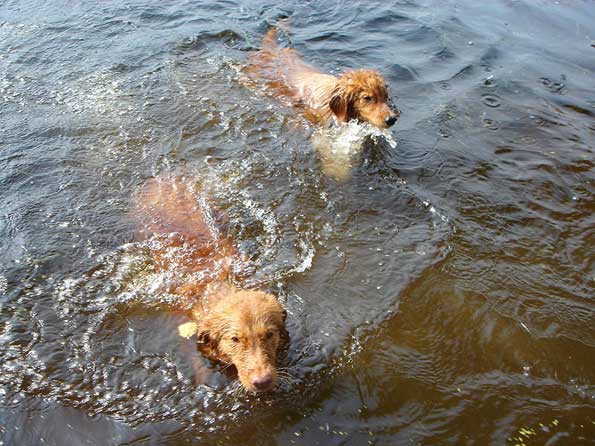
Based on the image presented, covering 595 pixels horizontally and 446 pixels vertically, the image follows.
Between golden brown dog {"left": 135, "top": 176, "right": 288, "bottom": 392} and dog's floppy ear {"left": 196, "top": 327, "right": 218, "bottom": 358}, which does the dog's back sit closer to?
golden brown dog {"left": 135, "top": 176, "right": 288, "bottom": 392}

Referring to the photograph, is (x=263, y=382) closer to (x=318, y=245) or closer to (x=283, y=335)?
(x=283, y=335)

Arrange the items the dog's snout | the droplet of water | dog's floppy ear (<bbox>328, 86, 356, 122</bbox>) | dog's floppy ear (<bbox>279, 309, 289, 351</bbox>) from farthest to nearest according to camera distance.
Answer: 1. the droplet of water
2. dog's floppy ear (<bbox>328, 86, 356, 122</bbox>)
3. dog's floppy ear (<bbox>279, 309, 289, 351</bbox>)
4. the dog's snout

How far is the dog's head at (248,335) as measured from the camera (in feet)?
Result: 13.5

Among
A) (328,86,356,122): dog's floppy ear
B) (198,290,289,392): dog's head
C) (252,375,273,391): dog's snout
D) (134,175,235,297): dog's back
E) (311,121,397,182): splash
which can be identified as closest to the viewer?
(252,375,273,391): dog's snout

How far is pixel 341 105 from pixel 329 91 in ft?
1.43

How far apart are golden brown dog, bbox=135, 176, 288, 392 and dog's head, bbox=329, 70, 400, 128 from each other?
9.12 feet

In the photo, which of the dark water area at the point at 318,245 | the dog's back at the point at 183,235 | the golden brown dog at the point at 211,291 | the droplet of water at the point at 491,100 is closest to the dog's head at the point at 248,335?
the golden brown dog at the point at 211,291

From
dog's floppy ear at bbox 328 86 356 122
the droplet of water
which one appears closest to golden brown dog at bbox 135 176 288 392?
dog's floppy ear at bbox 328 86 356 122

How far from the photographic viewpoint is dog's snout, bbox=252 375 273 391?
3999 mm

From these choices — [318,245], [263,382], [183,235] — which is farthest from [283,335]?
[183,235]

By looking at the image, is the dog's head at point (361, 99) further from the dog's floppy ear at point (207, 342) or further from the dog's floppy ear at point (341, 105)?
the dog's floppy ear at point (207, 342)

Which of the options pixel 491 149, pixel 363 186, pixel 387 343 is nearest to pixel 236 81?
pixel 363 186

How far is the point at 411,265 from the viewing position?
5.36 metres

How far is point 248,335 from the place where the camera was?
421 cm
